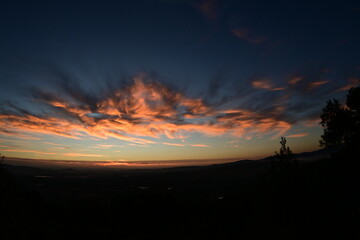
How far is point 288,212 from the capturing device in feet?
85.3

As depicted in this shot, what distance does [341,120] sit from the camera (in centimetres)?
4562

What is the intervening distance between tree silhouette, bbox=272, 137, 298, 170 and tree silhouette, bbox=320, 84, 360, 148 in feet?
62.6

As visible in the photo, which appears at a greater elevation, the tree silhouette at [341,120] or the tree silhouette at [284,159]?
the tree silhouette at [341,120]

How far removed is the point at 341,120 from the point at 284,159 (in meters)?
23.6

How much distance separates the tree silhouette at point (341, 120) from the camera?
43.8m

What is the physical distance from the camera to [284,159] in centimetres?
3372

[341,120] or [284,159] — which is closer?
[284,159]

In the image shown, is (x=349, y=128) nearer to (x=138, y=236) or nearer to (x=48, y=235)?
(x=138, y=236)

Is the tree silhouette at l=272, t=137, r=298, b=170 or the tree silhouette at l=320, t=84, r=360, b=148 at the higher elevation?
the tree silhouette at l=320, t=84, r=360, b=148

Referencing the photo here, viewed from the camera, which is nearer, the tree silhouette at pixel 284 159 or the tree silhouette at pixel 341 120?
the tree silhouette at pixel 284 159

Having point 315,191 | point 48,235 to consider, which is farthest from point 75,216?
point 315,191

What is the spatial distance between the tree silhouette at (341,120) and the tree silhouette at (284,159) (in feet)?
62.6

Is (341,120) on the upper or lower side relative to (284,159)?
upper

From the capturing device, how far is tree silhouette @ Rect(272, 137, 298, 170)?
3312 cm
